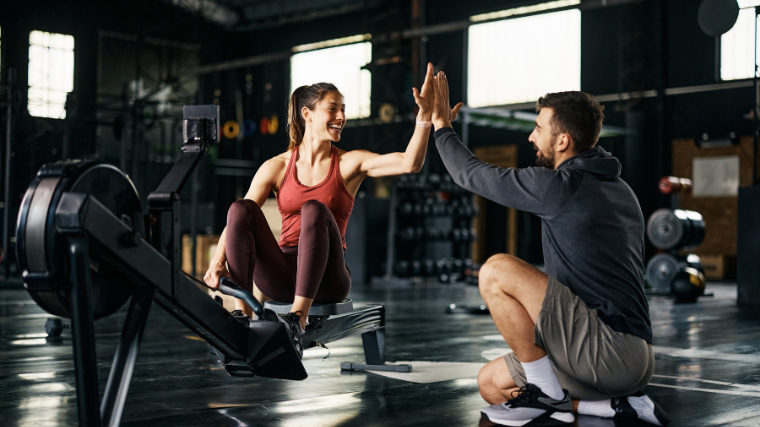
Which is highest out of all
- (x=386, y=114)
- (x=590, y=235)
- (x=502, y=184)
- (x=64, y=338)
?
(x=386, y=114)

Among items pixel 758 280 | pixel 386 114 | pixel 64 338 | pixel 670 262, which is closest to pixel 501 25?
pixel 386 114

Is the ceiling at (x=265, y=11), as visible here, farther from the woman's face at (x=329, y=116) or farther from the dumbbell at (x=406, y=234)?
the woman's face at (x=329, y=116)

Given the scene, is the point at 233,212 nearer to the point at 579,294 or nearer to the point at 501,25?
the point at 579,294

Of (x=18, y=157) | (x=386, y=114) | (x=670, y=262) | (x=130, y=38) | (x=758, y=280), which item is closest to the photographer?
(x=758, y=280)

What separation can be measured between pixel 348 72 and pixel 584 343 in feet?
41.5

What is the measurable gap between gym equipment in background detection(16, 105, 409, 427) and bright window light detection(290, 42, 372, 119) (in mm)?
11449

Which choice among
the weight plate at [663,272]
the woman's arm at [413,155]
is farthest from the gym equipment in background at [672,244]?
the woman's arm at [413,155]

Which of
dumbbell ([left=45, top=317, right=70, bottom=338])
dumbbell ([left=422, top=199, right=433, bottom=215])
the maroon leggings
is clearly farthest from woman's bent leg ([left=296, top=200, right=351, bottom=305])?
dumbbell ([left=422, top=199, right=433, bottom=215])

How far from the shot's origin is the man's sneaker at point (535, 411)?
1.86 m

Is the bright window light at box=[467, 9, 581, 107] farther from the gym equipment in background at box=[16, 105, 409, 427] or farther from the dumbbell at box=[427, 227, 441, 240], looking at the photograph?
the gym equipment in background at box=[16, 105, 409, 427]

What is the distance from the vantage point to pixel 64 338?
362 cm

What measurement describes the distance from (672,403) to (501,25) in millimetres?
10766

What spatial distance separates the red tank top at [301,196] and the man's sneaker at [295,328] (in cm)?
39

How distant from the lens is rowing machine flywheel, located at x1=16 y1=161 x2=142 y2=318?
1.46m
